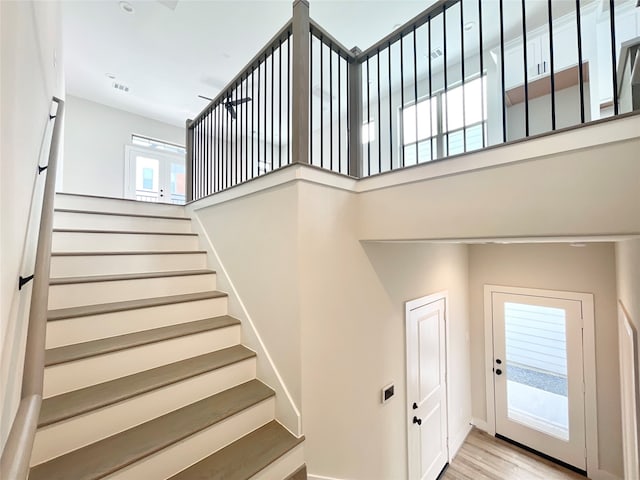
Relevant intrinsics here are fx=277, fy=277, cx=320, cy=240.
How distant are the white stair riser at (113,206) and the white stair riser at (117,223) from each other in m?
0.27

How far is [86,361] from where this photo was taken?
59.0 inches

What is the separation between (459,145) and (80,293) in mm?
5117

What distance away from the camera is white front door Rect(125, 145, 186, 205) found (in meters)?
5.70

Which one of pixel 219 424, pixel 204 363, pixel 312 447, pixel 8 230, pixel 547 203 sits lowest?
pixel 312 447

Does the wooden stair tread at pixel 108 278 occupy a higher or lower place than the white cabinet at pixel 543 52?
lower

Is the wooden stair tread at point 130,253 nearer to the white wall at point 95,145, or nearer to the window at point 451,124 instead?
the window at point 451,124

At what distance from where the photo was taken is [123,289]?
2039 mm

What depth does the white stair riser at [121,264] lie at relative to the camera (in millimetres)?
2047

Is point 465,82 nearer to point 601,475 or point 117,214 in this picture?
point 117,214

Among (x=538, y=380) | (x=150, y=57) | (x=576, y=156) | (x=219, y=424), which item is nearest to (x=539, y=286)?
(x=538, y=380)

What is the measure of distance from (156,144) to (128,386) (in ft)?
19.7

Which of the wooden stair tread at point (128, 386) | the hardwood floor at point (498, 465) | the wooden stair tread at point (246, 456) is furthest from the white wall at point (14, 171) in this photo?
the hardwood floor at point (498, 465)

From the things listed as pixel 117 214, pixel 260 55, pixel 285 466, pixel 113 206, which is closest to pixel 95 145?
pixel 113 206

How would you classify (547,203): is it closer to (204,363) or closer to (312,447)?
(312,447)
